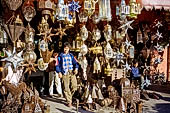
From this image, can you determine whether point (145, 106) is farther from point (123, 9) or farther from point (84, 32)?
point (123, 9)

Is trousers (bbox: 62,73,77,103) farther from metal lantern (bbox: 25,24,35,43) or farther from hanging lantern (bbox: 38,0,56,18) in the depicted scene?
hanging lantern (bbox: 38,0,56,18)

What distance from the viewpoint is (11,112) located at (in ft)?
15.2

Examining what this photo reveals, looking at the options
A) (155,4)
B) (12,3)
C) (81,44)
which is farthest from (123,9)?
(12,3)

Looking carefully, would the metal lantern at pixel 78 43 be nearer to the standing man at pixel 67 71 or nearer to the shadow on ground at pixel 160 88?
the standing man at pixel 67 71

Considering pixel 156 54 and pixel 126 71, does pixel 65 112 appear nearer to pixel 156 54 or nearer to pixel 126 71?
pixel 126 71

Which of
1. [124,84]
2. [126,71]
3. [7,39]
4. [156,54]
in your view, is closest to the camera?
[7,39]

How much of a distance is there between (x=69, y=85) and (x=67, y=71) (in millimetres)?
432

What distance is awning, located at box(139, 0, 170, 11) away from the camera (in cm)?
Result: 486

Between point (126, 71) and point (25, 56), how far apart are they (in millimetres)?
2998

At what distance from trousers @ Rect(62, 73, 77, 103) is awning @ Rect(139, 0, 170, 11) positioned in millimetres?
2185

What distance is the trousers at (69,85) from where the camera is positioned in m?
5.65

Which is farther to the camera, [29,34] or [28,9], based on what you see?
[29,34]

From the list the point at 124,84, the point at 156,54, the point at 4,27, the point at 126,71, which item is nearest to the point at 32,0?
the point at 4,27

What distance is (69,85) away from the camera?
19.8 feet
